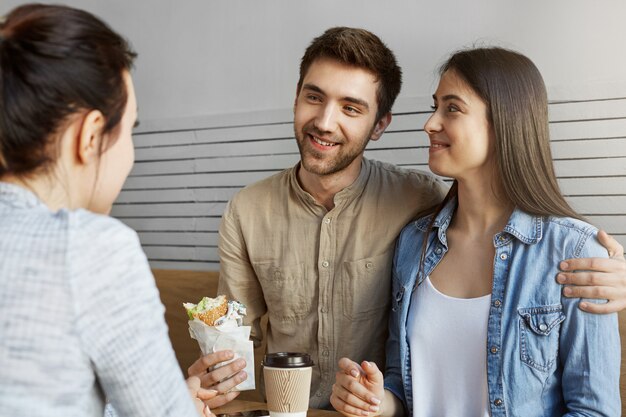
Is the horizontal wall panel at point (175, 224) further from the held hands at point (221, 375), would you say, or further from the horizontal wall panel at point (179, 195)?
the held hands at point (221, 375)

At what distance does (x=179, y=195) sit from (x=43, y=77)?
2.75m

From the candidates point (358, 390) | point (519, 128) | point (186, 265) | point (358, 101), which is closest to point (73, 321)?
point (358, 390)

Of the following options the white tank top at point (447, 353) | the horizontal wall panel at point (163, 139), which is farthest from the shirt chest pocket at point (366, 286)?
the horizontal wall panel at point (163, 139)

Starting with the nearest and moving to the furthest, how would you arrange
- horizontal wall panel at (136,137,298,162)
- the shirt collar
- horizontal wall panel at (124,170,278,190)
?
1. the shirt collar
2. horizontal wall panel at (136,137,298,162)
3. horizontal wall panel at (124,170,278,190)

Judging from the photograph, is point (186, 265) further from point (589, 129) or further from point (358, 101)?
point (589, 129)

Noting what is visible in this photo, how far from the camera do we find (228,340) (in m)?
1.78

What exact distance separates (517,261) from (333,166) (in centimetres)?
70

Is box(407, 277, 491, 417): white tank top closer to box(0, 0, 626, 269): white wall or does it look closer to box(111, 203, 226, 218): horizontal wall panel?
box(0, 0, 626, 269): white wall

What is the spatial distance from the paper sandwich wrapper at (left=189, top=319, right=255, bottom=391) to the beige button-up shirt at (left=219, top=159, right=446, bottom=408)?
484 mm

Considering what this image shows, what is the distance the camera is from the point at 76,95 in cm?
95

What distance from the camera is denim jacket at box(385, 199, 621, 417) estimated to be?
1.71m

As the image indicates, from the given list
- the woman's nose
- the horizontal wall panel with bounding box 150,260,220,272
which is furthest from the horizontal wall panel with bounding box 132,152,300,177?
the woman's nose

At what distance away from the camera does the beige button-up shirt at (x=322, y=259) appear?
2230mm

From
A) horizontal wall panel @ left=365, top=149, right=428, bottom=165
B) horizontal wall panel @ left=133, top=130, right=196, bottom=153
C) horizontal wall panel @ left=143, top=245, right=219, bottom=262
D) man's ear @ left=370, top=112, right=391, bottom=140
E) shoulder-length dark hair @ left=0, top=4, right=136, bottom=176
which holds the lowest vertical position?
horizontal wall panel @ left=143, top=245, right=219, bottom=262
